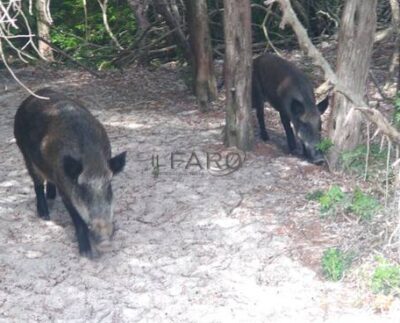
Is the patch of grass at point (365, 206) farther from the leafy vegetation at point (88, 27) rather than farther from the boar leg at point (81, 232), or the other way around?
the leafy vegetation at point (88, 27)

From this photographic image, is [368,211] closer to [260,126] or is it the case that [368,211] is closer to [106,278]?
[106,278]

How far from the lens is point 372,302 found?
5328 mm

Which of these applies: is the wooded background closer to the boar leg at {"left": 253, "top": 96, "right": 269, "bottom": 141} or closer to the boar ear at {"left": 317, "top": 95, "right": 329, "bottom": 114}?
the boar ear at {"left": 317, "top": 95, "right": 329, "bottom": 114}

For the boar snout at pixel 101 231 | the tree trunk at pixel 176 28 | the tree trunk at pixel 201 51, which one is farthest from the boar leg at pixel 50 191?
the tree trunk at pixel 176 28

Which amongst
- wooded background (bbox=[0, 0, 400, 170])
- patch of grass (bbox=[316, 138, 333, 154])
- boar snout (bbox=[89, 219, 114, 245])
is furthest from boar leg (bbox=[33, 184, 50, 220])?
patch of grass (bbox=[316, 138, 333, 154])

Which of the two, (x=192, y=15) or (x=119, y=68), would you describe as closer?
(x=192, y=15)

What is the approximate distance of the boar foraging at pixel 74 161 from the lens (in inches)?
244

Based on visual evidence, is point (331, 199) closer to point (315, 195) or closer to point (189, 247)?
point (315, 195)

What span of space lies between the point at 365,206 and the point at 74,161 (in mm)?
2457

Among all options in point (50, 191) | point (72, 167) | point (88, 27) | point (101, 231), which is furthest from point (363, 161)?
point (88, 27)

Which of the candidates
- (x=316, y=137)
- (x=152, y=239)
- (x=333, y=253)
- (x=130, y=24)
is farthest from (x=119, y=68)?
(x=333, y=253)

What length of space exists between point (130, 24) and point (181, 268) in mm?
8391

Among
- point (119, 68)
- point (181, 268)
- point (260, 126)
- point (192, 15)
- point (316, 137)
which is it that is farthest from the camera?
point (119, 68)

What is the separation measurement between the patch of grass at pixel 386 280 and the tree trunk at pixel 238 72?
11.2ft
